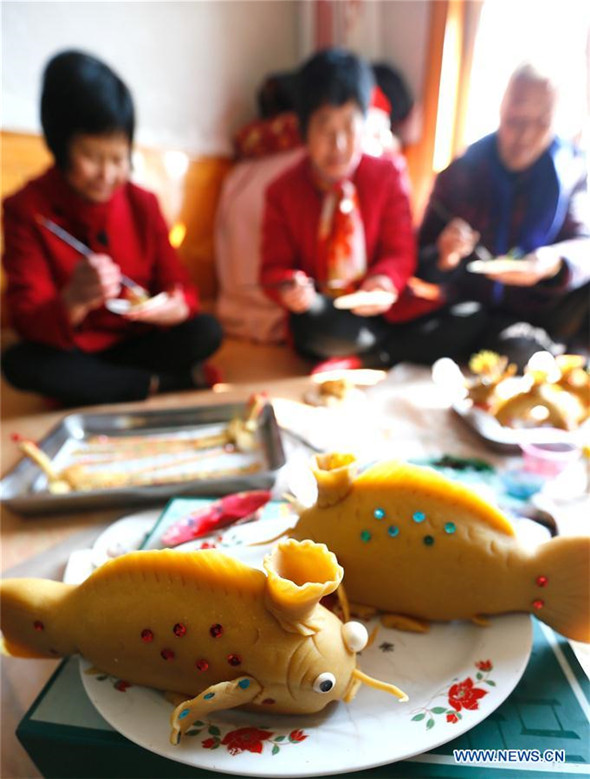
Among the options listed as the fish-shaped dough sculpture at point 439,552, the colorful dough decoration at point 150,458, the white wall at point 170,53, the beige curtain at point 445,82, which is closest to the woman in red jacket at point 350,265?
the beige curtain at point 445,82

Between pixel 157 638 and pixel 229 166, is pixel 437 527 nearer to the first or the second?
pixel 157 638

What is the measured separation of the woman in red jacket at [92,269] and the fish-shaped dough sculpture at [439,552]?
1.81 ft

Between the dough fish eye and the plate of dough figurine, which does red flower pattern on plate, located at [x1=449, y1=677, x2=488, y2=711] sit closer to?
the dough fish eye

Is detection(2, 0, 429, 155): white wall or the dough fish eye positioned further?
detection(2, 0, 429, 155): white wall

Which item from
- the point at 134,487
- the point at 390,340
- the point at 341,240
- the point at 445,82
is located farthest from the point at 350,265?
the point at 134,487

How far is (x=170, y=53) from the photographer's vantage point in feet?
3.80

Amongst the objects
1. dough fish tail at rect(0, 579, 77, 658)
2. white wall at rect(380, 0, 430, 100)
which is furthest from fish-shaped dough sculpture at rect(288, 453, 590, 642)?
white wall at rect(380, 0, 430, 100)

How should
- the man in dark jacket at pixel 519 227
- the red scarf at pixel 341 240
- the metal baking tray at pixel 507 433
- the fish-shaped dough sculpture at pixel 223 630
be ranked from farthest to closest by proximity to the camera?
the red scarf at pixel 341 240
the metal baking tray at pixel 507 433
the man in dark jacket at pixel 519 227
the fish-shaped dough sculpture at pixel 223 630

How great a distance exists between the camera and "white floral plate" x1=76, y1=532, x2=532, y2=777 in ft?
0.82

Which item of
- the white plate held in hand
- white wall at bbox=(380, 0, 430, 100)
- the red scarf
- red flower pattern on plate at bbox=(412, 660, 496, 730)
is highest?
white wall at bbox=(380, 0, 430, 100)

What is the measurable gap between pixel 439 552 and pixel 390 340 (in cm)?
73

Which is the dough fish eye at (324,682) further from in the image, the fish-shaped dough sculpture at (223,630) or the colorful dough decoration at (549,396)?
the colorful dough decoration at (549,396)

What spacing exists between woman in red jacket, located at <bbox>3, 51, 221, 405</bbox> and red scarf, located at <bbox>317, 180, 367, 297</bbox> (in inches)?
9.6

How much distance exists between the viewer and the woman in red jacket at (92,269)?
0.66 m
